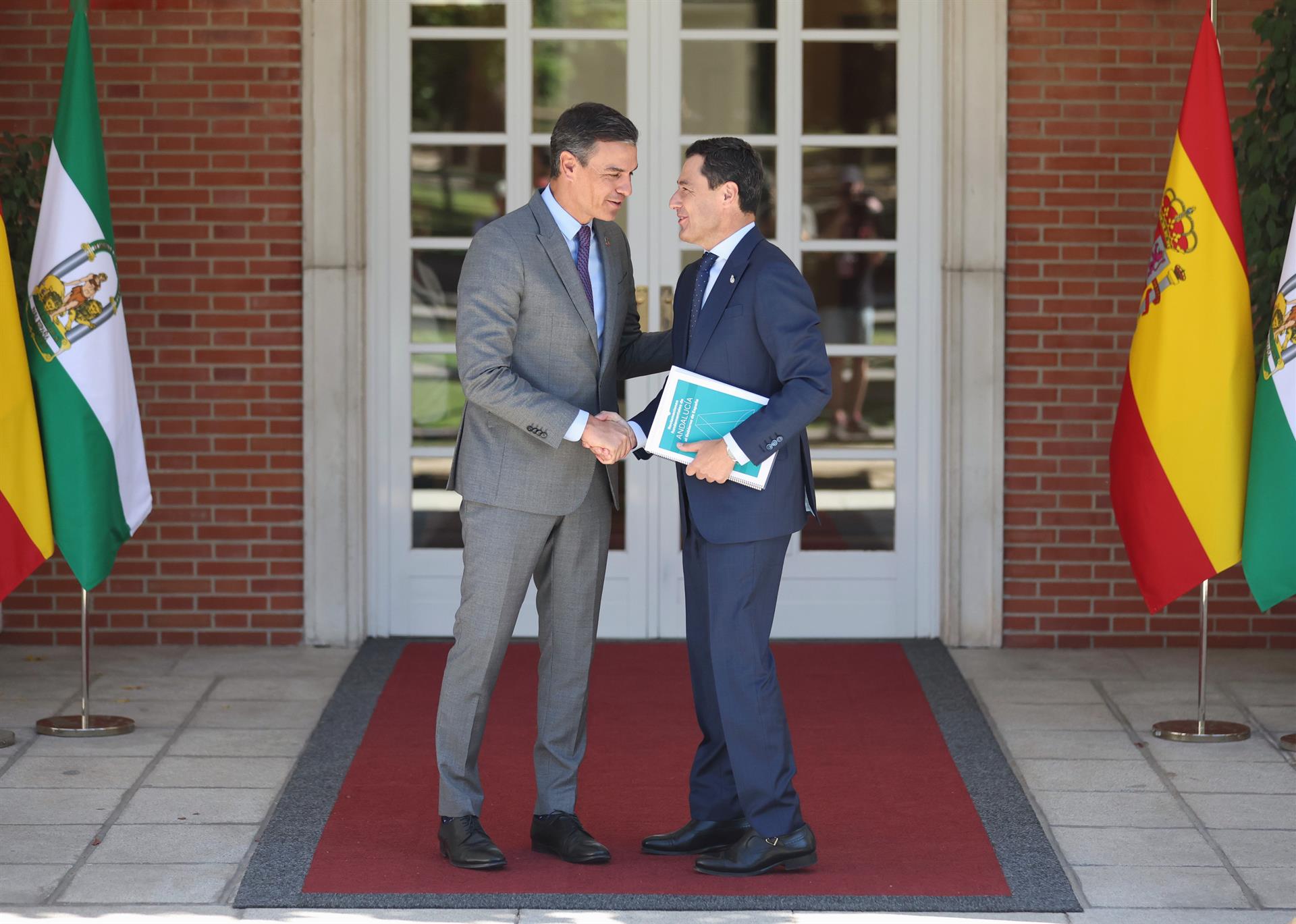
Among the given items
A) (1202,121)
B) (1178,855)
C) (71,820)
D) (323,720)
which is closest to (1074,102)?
(1202,121)

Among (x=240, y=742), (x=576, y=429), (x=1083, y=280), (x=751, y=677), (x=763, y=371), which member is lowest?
(x=240, y=742)

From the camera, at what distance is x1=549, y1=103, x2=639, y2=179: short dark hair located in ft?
11.5

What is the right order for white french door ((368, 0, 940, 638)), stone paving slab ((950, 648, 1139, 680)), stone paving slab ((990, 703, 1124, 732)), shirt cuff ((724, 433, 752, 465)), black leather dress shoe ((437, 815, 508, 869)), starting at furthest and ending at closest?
1. white french door ((368, 0, 940, 638))
2. stone paving slab ((950, 648, 1139, 680))
3. stone paving slab ((990, 703, 1124, 732))
4. black leather dress shoe ((437, 815, 508, 869))
5. shirt cuff ((724, 433, 752, 465))

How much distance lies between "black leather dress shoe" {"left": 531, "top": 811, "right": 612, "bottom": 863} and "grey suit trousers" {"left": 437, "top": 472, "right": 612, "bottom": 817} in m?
0.02

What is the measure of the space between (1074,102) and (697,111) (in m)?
1.29

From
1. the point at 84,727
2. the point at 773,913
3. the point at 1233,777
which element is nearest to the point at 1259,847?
the point at 1233,777

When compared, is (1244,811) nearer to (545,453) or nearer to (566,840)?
(566,840)

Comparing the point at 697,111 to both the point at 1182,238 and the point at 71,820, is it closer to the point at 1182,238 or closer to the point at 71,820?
the point at 1182,238

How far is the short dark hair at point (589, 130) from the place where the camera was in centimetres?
350

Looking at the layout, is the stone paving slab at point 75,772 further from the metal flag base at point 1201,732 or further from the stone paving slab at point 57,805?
the metal flag base at point 1201,732

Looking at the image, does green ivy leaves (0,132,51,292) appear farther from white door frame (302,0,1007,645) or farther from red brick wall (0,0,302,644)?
white door frame (302,0,1007,645)

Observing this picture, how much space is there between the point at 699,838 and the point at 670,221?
2703mm

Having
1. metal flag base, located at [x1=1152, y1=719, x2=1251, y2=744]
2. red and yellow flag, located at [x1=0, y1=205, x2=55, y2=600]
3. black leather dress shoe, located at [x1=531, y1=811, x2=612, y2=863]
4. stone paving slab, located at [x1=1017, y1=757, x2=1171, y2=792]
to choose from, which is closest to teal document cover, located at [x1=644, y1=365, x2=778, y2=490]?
black leather dress shoe, located at [x1=531, y1=811, x2=612, y2=863]

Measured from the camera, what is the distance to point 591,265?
369 cm
